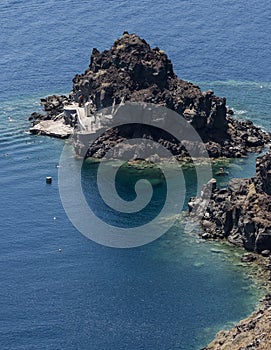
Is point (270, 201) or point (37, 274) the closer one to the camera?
point (37, 274)

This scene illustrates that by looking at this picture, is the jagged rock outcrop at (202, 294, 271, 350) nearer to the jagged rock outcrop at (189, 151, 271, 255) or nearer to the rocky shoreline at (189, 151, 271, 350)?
the rocky shoreline at (189, 151, 271, 350)

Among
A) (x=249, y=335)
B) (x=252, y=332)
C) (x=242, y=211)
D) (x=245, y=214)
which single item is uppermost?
(x=242, y=211)

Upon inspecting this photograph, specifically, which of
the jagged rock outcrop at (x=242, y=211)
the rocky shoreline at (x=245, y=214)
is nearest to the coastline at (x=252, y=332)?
the rocky shoreline at (x=245, y=214)

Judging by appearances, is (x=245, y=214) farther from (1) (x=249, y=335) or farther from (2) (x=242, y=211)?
(1) (x=249, y=335)

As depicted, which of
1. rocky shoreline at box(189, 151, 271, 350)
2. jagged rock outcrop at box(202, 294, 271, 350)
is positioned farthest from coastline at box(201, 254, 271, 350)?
rocky shoreline at box(189, 151, 271, 350)

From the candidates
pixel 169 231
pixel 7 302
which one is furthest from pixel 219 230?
pixel 7 302

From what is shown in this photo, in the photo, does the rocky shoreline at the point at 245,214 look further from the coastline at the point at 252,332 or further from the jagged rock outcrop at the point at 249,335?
the jagged rock outcrop at the point at 249,335

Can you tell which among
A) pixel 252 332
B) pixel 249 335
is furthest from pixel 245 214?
pixel 249 335

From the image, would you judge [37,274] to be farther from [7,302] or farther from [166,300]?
[166,300]
